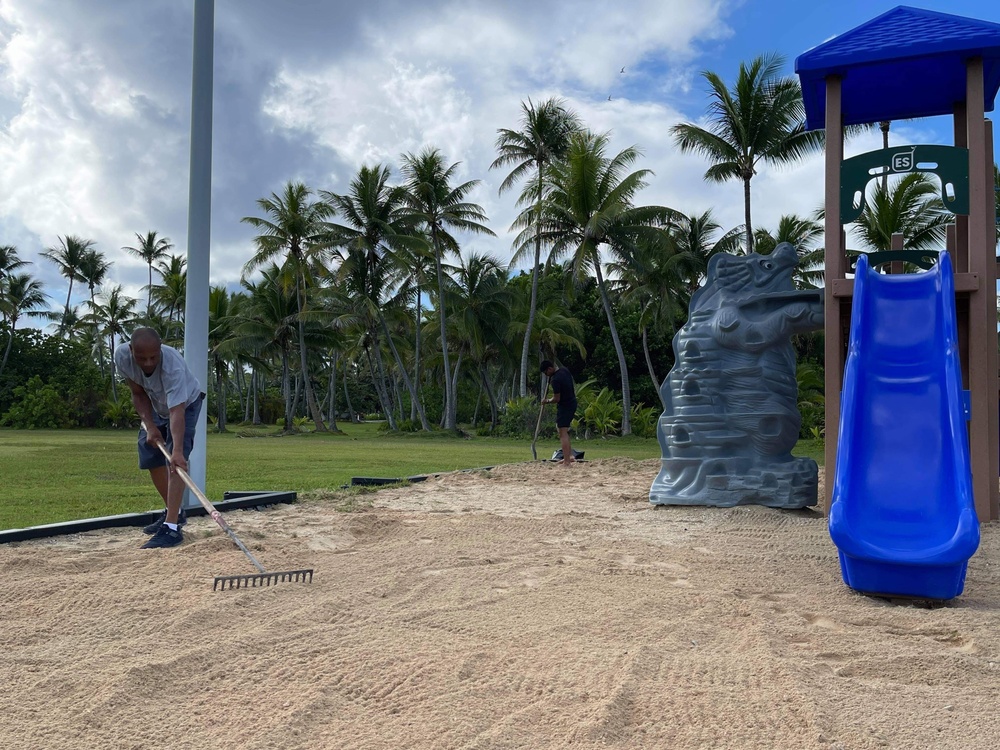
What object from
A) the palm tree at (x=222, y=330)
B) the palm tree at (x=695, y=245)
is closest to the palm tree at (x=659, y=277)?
the palm tree at (x=695, y=245)

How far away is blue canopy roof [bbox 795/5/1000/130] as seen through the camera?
6.21m

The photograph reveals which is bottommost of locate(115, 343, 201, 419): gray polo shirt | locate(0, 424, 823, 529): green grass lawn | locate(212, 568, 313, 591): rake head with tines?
locate(0, 424, 823, 529): green grass lawn

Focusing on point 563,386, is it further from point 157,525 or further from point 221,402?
point 221,402

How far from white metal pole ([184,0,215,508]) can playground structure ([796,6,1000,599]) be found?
15.2 ft

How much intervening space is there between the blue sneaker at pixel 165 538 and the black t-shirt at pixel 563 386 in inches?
272

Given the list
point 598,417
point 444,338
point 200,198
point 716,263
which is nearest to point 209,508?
point 200,198

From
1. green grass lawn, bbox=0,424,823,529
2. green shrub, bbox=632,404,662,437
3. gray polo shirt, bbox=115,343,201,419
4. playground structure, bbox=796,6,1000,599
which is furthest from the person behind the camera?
green shrub, bbox=632,404,662,437

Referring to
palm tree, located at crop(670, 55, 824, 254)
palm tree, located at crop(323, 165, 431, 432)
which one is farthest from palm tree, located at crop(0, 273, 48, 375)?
palm tree, located at crop(670, 55, 824, 254)

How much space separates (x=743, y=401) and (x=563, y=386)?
15.0 feet

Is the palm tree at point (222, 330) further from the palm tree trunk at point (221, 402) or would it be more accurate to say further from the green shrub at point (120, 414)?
the green shrub at point (120, 414)

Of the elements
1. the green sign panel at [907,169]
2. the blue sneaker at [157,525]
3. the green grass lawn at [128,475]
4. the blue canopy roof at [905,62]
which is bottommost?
the green grass lawn at [128,475]

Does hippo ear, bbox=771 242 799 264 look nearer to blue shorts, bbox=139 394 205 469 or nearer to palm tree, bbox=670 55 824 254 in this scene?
blue shorts, bbox=139 394 205 469

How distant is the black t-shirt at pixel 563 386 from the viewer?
436 inches

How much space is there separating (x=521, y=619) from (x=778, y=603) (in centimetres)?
119
